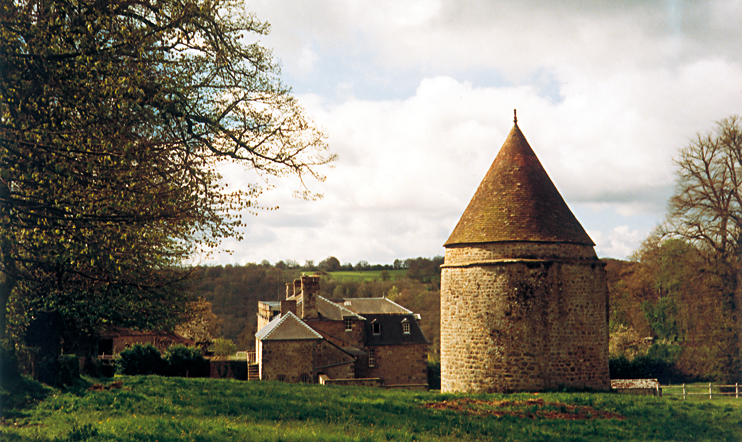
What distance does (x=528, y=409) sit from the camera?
49.4 ft

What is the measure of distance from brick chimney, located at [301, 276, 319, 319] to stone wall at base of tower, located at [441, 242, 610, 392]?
19459 millimetres

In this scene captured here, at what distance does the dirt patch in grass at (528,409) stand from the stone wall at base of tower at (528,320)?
9.13ft

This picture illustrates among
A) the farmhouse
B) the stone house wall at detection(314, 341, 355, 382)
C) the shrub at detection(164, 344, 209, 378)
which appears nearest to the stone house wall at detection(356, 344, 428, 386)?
the farmhouse

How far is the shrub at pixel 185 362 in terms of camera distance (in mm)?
32156

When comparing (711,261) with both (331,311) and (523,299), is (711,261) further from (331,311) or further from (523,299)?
(331,311)

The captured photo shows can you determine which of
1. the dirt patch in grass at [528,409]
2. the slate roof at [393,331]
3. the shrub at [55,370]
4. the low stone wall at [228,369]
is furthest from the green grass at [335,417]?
the slate roof at [393,331]

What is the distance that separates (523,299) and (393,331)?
23738mm

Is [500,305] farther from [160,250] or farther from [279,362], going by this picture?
[279,362]

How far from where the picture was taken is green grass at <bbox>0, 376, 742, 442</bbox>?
31.5 feet

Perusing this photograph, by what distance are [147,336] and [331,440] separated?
38.8 meters

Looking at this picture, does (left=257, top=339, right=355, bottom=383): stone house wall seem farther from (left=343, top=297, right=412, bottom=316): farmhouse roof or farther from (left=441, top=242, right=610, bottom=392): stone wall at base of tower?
(left=343, top=297, right=412, bottom=316): farmhouse roof

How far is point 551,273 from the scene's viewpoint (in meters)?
19.5

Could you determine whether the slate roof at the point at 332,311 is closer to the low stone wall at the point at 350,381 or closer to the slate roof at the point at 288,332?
the slate roof at the point at 288,332

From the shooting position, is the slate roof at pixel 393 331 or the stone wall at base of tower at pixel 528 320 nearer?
the stone wall at base of tower at pixel 528 320
